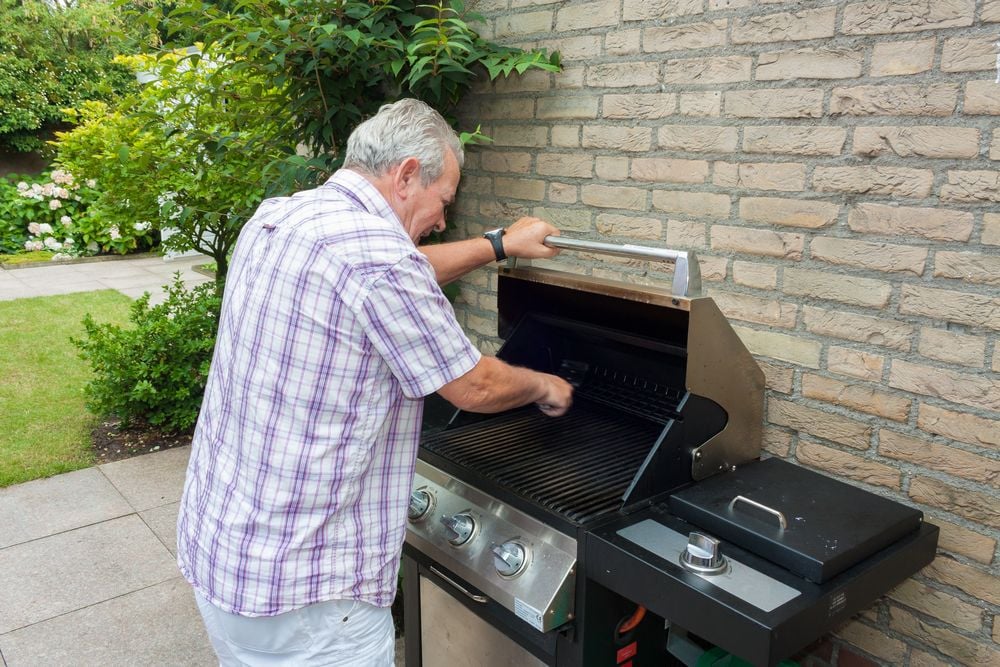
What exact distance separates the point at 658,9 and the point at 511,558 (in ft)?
5.16

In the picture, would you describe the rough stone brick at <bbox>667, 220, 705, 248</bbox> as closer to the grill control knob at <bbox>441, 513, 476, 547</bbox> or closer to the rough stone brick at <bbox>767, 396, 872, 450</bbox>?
the rough stone brick at <bbox>767, 396, 872, 450</bbox>

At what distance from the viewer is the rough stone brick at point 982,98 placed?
5.55 ft

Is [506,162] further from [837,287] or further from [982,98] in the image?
[982,98]

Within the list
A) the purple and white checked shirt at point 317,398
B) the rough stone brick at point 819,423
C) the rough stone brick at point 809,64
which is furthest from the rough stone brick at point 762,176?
the purple and white checked shirt at point 317,398

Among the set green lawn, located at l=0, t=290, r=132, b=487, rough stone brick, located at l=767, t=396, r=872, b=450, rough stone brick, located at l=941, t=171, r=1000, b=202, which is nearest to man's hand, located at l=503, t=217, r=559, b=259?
rough stone brick, located at l=767, t=396, r=872, b=450

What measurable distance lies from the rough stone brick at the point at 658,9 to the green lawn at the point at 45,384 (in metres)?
4.29

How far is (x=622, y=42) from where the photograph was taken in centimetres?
243

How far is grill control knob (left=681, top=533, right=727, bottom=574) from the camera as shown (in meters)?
1.55

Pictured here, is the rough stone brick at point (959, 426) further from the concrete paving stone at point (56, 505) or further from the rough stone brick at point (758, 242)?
the concrete paving stone at point (56, 505)

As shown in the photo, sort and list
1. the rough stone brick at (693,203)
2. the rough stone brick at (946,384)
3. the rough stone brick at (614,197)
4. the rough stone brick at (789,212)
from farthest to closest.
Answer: the rough stone brick at (614,197) < the rough stone brick at (693,203) < the rough stone brick at (789,212) < the rough stone brick at (946,384)

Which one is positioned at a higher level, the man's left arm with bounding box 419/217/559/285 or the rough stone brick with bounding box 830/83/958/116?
the rough stone brick with bounding box 830/83/958/116

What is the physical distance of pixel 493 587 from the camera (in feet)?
6.08

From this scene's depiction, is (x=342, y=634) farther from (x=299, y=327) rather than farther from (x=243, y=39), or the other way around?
(x=243, y=39)

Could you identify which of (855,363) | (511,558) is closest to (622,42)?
(855,363)
